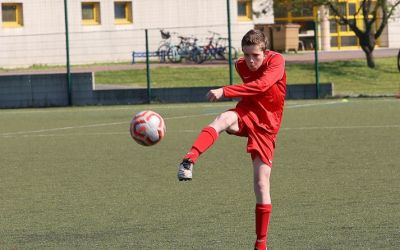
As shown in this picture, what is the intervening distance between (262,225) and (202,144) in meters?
0.82

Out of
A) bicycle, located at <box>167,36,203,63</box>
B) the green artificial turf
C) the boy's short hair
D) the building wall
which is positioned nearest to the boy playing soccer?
the boy's short hair

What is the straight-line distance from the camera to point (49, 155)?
665 inches

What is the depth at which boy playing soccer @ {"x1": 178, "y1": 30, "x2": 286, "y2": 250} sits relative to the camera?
323 inches

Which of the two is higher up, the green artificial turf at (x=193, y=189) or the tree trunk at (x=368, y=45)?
the tree trunk at (x=368, y=45)

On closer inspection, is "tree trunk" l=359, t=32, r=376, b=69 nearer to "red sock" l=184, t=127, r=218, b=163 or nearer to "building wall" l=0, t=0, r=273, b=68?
"building wall" l=0, t=0, r=273, b=68

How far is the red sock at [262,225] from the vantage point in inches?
322

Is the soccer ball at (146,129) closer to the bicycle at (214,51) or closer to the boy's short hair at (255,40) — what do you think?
the boy's short hair at (255,40)

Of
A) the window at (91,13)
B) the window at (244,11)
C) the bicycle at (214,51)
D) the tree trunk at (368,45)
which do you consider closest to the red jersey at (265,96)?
the tree trunk at (368,45)

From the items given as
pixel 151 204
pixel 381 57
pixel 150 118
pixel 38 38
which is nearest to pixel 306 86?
pixel 381 57

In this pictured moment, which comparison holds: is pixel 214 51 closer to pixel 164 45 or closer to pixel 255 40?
pixel 164 45

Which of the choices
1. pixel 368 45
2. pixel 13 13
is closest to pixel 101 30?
pixel 13 13

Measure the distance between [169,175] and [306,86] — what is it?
14.6 m

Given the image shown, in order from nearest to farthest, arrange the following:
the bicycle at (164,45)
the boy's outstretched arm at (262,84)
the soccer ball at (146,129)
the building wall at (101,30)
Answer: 1. the boy's outstretched arm at (262,84)
2. the soccer ball at (146,129)
3. the building wall at (101,30)
4. the bicycle at (164,45)

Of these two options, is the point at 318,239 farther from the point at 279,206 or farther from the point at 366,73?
the point at 366,73
